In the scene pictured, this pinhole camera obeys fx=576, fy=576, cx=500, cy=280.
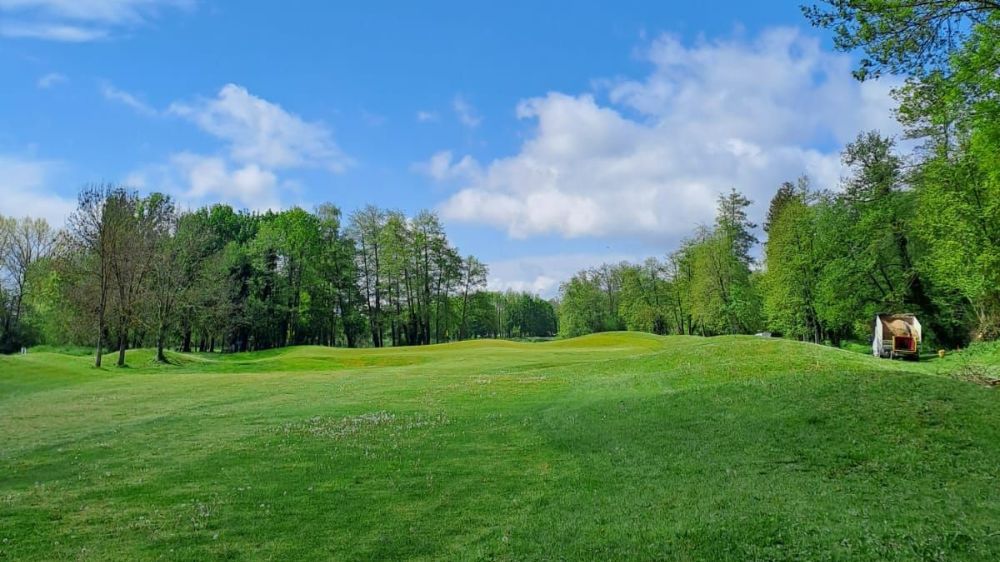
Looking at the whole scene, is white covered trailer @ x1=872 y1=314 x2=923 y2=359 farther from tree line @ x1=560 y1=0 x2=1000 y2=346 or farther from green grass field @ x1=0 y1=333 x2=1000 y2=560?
green grass field @ x1=0 y1=333 x2=1000 y2=560

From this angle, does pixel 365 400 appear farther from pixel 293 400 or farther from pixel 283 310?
pixel 283 310

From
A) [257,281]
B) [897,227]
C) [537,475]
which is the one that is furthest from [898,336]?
[257,281]

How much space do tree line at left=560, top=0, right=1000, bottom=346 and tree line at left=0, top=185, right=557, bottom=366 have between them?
3972 cm

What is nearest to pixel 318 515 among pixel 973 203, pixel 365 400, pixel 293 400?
pixel 365 400

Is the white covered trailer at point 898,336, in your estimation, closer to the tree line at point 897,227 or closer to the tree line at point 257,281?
the tree line at point 897,227

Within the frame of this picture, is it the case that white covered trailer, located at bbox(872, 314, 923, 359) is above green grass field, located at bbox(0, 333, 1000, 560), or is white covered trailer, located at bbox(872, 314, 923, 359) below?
above

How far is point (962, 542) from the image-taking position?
709 cm

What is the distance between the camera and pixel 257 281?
250 feet

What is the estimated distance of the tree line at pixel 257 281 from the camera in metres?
58.3

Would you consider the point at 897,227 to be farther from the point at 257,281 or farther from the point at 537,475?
the point at 257,281

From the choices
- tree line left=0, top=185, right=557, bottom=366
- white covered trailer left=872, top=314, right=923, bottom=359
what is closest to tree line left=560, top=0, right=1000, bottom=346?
white covered trailer left=872, top=314, right=923, bottom=359

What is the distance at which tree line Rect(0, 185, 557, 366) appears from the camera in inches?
2297

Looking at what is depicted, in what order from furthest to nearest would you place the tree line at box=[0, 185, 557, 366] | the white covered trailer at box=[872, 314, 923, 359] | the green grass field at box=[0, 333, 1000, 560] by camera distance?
the tree line at box=[0, 185, 557, 366] < the white covered trailer at box=[872, 314, 923, 359] < the green grass field at box=[0, 333, 1000, 560]

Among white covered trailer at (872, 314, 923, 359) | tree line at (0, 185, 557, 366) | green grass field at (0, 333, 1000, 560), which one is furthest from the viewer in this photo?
tree line at (0, 185, 557, 366)
